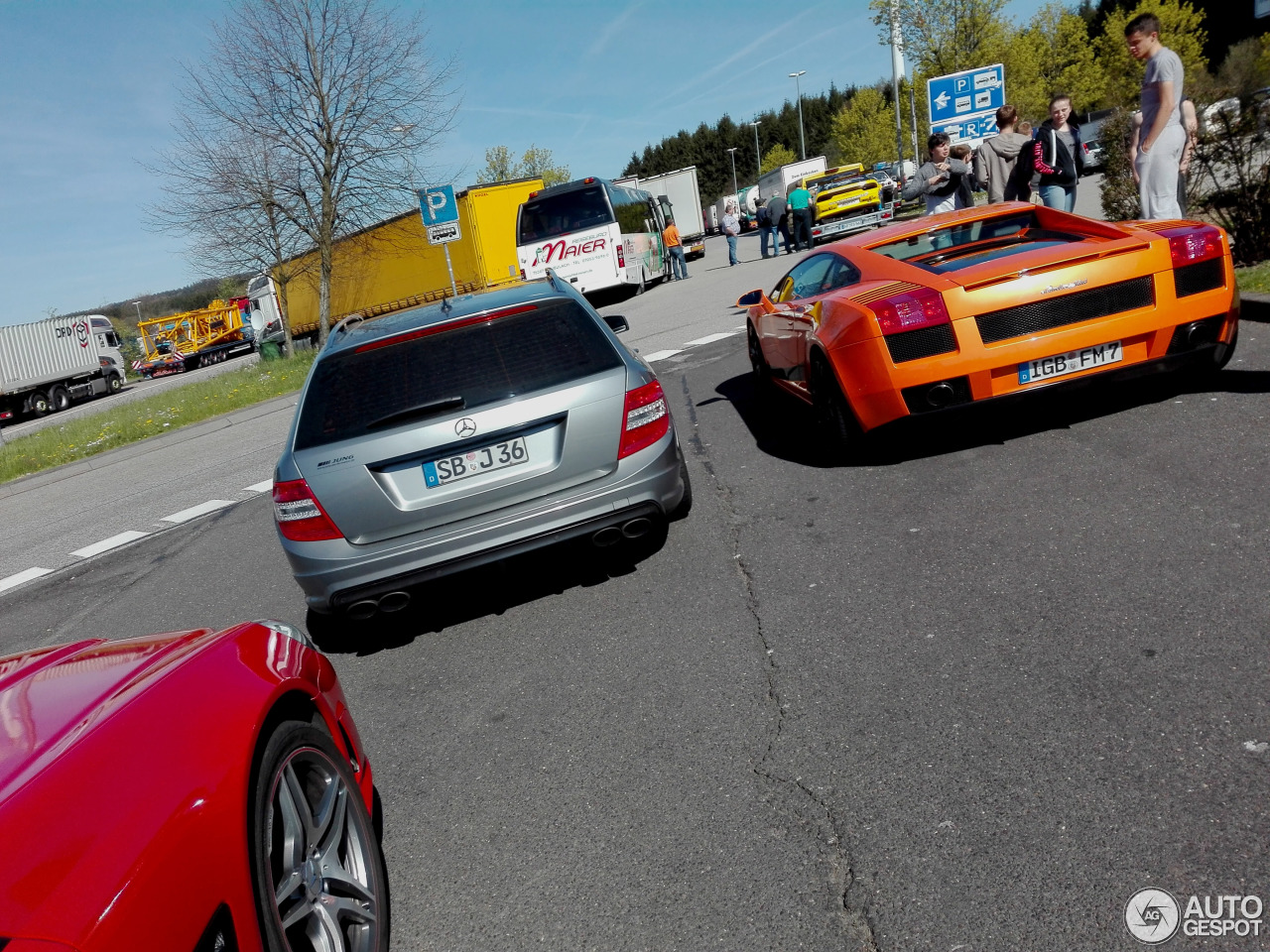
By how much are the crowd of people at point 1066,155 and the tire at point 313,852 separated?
7.57 m

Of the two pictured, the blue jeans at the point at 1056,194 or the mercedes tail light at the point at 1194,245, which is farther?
the blue jeans at the point at 1056,194

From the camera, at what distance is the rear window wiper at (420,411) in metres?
4.45

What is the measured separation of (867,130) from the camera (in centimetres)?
7838

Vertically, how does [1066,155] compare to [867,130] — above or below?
below

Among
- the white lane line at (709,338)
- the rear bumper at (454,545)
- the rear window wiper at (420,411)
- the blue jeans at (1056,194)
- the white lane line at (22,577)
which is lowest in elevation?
the white lane line at (22,577)

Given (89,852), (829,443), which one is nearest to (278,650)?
(89,852)

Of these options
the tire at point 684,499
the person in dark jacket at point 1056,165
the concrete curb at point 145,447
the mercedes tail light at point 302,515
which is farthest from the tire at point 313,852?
the concrete curb at point 145,447

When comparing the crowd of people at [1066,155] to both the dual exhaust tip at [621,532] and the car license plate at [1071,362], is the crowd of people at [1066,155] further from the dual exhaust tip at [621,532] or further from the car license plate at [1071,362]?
the dual exhaust tip at [621,532]

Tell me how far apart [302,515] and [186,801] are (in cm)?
273

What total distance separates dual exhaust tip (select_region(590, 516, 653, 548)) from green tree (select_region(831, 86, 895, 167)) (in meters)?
73.8

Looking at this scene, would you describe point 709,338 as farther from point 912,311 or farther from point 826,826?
point 826,826

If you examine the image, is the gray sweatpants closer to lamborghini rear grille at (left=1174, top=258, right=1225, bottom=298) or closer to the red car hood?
lamborghini rear grille at (left=1174, top=258, right=1225, bottom=298)

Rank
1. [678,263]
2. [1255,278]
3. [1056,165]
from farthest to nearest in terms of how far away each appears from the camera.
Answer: [678,263] < [1056,165] < [1255,278]

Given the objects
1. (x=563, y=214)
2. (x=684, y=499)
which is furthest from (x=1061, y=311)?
(x=563, y=214)
